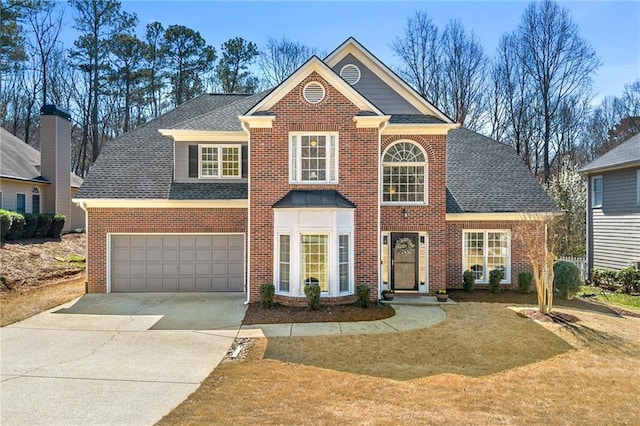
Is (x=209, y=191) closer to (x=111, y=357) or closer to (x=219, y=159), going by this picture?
(x=219, y=159)

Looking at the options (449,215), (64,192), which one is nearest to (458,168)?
(449,215)

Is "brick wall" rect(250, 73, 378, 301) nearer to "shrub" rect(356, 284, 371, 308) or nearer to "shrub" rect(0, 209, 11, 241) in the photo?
"shrub" rect(356, 284, 371, 308)

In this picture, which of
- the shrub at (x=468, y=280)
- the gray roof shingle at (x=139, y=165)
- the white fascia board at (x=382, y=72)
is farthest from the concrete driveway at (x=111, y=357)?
the white fascia board at (x=382, y=72)

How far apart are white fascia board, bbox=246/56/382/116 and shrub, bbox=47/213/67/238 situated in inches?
616

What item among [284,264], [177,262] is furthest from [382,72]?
[177,262]

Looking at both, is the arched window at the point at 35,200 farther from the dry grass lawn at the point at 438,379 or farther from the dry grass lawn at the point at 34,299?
the dry grass lawn at the point at 438,379

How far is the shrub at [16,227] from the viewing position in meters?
17.6

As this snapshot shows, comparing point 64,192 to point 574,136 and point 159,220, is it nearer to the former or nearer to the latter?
point 159,220

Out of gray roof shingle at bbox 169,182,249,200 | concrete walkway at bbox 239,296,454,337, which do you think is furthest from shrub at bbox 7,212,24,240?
concrete walkway at bbox 239,296,454,337

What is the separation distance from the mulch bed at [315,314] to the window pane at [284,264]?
1.91 feet

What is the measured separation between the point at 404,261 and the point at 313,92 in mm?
6270

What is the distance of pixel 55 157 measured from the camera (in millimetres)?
22047

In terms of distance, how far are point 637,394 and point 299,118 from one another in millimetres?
9745

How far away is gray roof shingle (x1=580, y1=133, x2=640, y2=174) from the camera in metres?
16.1
